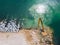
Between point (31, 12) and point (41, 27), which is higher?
point (31, 12)

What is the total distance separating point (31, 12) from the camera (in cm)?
138

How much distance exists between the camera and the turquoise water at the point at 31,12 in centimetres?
134

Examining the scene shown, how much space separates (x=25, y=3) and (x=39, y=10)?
117 millimetres

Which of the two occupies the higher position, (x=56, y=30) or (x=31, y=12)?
(x=31, y=12)

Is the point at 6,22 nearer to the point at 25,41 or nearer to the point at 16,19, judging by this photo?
the point at 16,19

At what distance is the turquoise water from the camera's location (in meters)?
1.34

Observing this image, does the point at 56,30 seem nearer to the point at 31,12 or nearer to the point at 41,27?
the point at 41,27

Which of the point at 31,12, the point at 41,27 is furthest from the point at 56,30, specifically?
the point at 31,12

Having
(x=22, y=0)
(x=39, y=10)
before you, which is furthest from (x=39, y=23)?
(x=22, y=0)

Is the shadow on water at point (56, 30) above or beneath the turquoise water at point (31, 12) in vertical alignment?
beneath

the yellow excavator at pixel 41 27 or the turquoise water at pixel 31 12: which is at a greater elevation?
the turquoise water at pixel 31 12

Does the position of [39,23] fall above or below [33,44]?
above

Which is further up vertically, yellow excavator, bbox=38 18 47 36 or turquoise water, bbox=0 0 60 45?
turquoise water, bbox=0 0 60 45

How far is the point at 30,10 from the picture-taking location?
4.54 feet
